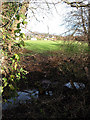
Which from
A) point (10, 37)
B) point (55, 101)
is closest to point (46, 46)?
point (55, 101)

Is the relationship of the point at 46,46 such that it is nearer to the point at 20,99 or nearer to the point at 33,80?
the point at 33,80

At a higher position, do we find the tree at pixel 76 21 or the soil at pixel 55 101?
the tree at pixel 76 21

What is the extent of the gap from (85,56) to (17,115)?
3.04 metres

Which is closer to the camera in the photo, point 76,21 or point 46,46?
point 76,21

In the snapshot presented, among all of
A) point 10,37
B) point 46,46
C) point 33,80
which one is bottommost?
point 33,80

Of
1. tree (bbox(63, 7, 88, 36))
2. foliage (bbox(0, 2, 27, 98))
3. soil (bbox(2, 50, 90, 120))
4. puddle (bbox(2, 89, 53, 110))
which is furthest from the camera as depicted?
tree (bbox(63, 7, 88, 36))

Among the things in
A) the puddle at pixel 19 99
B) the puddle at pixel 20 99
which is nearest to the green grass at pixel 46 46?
the puddle at pixel 20 99

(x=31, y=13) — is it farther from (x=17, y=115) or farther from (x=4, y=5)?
(x=17, y=115)

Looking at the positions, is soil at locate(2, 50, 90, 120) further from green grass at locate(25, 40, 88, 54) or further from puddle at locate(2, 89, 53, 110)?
green grass at locate(25, 40, 88, 54)

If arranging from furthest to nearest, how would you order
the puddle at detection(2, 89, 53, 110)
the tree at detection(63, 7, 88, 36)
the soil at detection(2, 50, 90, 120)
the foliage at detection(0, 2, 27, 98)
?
the tree at detection(63, 7, 88, 36)
the puddle at detection(2, 89, 53, 110)
the soil at detection(2, 50, 90, 120)
the foliage at detection(0, 2, 27, 98)

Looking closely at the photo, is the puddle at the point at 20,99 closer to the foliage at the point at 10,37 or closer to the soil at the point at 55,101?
the soil at the point at 55,101

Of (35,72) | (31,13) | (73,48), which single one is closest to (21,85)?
(35,72)

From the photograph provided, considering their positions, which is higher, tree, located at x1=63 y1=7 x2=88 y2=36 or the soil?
tree, located at x1=63 y1=7 x2=88 y2=36

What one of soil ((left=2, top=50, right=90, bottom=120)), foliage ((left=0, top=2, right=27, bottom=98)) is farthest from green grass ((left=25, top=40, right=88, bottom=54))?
foliage ((left=0, top=2, right=27, bottom=98))
